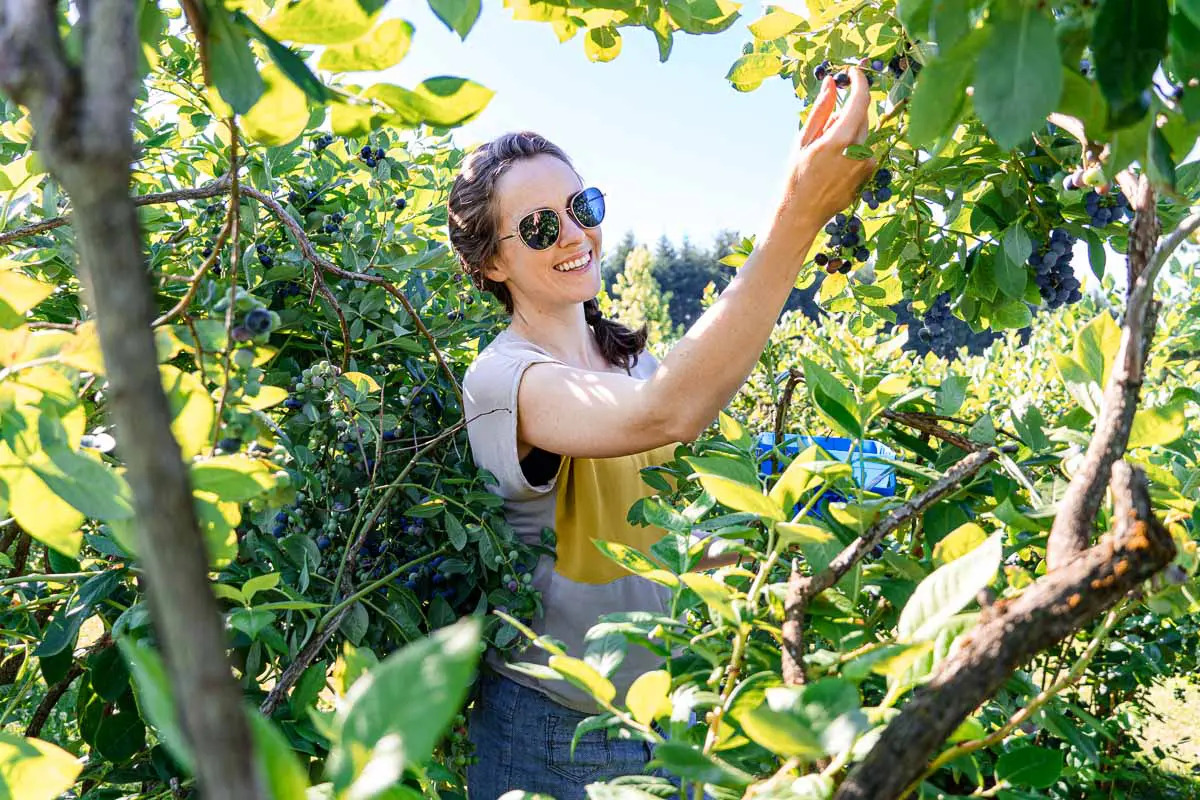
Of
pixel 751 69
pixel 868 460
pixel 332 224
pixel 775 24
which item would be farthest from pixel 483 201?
pixel 868 460

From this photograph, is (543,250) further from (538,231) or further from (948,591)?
(948,591)

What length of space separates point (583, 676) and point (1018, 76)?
0.44 m

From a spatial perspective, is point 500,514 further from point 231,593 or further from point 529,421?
point 231,593

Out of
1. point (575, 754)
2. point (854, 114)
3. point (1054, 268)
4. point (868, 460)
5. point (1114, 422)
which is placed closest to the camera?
point (1114, 422)

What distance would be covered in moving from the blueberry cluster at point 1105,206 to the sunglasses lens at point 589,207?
115 centimetres

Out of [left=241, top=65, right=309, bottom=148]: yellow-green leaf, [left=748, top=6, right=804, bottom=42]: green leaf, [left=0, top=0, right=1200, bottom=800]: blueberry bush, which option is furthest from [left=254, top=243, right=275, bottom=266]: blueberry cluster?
[left=241, top=65, right=309, bottom=148]: yellow-green leaf

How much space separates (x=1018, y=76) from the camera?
556mm

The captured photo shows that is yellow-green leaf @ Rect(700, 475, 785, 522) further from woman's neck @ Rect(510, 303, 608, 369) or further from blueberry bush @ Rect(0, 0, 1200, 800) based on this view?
woman's neck @ Rect(510, 303, 608, 369)

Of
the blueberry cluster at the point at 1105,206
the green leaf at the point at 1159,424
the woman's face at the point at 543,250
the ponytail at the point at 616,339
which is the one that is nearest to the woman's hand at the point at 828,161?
the blueberry cluster at the point at 1105,206

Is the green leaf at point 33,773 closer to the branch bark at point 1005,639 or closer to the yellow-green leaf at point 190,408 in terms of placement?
the yellow-green leaf at point 190,408

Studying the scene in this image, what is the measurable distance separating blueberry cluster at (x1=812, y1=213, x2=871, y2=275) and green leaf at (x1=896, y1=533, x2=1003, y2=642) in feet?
3.39

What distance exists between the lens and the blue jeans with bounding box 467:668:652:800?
1.87 metres

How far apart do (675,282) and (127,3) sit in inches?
1751

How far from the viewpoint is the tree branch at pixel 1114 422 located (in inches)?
20.0
